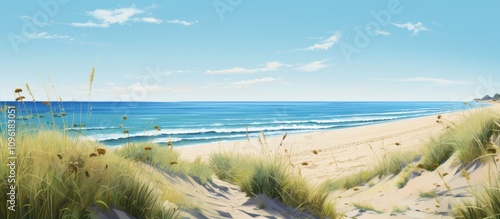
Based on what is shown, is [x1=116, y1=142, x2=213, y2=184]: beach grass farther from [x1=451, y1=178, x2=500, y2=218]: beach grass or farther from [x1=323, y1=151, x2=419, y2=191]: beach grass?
[x1=451, y1=178, x2=500, y2=218]: beach grass

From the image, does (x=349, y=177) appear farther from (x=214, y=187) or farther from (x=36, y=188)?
(x=36, y=188)

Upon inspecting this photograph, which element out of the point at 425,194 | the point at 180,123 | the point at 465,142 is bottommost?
the point at 180,123

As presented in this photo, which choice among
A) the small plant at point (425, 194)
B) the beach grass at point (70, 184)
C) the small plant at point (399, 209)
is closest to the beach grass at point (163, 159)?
the beach grass at point (70, 184)

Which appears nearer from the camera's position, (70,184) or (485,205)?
(70,184)

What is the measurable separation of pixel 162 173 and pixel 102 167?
1.96 meters

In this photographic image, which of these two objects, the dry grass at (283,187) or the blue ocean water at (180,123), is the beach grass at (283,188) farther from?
the blue ocean water at (180,123)

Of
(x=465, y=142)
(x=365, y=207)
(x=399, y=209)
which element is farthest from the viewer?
(x=465, y=142)

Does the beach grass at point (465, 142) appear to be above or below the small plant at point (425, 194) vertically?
above

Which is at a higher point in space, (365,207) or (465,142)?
(465,142)

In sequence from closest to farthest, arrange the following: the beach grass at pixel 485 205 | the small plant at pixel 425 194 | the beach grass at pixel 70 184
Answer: the beach grass at pixel 70 184 → the beach grass at pixel 485 205 → the small plant at pixel 425 194

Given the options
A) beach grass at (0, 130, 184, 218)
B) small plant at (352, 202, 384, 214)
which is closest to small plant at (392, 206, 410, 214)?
small plant at (352, 202, 384, 214)

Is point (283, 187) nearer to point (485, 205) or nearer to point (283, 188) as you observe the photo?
point (283, 188)

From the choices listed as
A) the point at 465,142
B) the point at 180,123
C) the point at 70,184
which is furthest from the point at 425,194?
the point at 180,123

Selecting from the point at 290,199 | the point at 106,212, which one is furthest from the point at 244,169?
the point at 106,212
